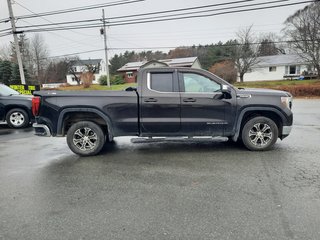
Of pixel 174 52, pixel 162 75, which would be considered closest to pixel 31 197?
pixel 162 75

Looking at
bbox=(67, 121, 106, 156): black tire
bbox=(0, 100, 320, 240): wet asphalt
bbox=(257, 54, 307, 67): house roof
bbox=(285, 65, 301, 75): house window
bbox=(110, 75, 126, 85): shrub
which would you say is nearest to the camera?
bbox=(0, 100, 320, 240): wet asphalt


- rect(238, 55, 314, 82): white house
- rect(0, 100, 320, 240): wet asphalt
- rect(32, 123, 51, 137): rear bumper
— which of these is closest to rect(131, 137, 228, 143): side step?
rect(0, 100, 320, 240): wet asphalt

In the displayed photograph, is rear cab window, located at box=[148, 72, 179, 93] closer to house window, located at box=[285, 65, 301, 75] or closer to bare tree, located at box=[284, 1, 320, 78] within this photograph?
bare tree, located at box=[284, 1, 320, 78]

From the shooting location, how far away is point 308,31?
112 ft

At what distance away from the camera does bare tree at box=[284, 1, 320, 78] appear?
33469mm

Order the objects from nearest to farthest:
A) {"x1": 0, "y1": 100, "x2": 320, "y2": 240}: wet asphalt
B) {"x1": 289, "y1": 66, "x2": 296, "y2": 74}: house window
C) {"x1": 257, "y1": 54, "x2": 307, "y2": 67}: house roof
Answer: {"x1": 0, "y1": 100, "x2": 320, "y2": 240}: wet asphalt
{"x1": 257, "y1": 54, "x2": 307, "y2": 67}: house roof
{"x1": 289, "y1": 66, "x2": 296, "y2": 74}: house window

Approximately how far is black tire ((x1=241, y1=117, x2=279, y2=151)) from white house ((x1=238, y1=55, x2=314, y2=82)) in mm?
41884

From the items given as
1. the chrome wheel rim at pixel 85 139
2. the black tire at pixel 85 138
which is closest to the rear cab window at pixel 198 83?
the black tire at pixel 85 138

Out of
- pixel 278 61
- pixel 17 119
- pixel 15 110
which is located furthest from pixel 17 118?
pixel 278 61

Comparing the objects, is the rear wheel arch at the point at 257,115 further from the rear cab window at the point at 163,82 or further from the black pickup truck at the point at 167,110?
the rear cab window at the point at 163,82

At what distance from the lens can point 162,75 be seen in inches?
223

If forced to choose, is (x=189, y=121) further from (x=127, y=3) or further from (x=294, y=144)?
(x=127, y=3)

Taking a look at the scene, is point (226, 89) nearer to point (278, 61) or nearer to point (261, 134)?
point (261, 134)

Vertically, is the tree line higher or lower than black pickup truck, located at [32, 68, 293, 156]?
higher
